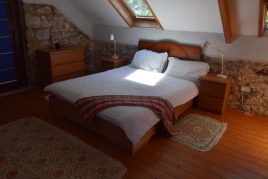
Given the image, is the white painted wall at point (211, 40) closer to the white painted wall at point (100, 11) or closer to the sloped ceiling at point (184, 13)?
the sloped ceiling at point (184, 13)

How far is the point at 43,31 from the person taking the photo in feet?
13.9

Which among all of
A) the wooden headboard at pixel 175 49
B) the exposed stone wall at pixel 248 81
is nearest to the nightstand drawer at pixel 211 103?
the exposed stone wall at pixel 248 81

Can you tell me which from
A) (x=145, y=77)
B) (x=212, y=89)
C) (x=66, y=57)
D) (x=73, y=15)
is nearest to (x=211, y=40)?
(x=212, y=89)

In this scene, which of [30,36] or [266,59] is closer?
[266,59]

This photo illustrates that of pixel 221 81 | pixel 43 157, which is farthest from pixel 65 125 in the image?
pixel 221 81

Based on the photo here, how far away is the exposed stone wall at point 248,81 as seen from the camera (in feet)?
10.7

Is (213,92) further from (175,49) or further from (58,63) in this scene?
(58,63)

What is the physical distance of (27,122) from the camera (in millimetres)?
2914

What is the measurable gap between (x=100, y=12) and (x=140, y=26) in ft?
2.91

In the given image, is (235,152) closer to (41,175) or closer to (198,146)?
(198,146)

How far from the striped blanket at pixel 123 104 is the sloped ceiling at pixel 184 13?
1.53 metres

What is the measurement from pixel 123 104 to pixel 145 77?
111cm

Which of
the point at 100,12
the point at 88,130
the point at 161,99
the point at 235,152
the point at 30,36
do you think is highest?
the point at 100,12

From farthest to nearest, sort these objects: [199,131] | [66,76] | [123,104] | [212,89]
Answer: [66,76] < [212,89] < [199,131] < [123,104]
